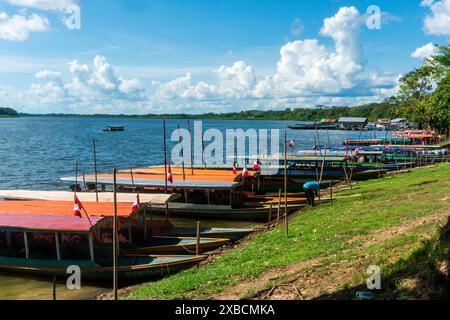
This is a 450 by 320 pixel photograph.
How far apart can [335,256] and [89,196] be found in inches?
630

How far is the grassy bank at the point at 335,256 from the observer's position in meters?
9.63

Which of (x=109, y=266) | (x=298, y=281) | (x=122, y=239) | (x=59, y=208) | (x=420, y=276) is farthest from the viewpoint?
(x=59, y=208)

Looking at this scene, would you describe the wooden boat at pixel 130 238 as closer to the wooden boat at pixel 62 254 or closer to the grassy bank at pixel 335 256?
the wooden boat at pixel 62 254

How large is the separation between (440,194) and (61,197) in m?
20.5

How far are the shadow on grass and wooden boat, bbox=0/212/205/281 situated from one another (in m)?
8.18

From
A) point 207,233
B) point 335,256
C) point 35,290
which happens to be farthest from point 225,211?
point 335,256

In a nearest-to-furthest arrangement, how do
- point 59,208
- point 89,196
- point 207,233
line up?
point 59,208, point 207,233, point 89,196

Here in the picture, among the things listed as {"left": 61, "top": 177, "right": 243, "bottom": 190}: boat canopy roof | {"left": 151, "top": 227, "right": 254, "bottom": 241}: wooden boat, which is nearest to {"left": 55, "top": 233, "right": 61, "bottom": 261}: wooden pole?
{"left": 151, "top": 227, "right": 254, "bottom": 241}: wooden boat

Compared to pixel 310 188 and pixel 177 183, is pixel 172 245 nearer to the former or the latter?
pixel 177 183

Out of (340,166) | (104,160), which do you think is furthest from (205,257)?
(104,160)

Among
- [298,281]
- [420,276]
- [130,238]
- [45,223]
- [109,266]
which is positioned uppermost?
[420,276]

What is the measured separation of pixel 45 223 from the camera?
54.4ft

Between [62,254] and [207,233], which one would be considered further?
[207,233]

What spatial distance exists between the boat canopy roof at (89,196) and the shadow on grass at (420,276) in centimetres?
1340
